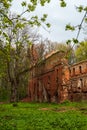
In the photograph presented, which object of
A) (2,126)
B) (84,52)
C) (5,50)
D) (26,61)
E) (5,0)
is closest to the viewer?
(5,0)

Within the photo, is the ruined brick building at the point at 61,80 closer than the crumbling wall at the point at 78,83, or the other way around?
the crumbling wall at the point at 78,83

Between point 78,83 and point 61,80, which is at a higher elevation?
point 61,80

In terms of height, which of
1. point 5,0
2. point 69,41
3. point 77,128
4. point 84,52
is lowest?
point 77,128

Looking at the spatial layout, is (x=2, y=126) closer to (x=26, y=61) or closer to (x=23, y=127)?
(x=23, y=127)

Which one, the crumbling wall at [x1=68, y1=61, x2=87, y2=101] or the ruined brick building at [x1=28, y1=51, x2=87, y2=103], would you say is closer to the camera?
the crumbling wall at [x1=68, y1=61, x2=87, y2=101]

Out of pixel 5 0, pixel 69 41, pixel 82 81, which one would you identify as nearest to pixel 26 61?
pixel 82 81

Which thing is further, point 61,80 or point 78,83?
point 78,83

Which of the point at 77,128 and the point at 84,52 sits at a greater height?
the point at 84,52

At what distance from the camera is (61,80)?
37438mm

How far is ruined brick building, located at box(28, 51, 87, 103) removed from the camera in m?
37.2

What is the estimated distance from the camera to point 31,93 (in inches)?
2058

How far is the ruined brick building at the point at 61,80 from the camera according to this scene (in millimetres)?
37156

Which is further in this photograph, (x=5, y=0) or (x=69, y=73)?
(x=69, y=73)

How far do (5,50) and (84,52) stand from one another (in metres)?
57.8
